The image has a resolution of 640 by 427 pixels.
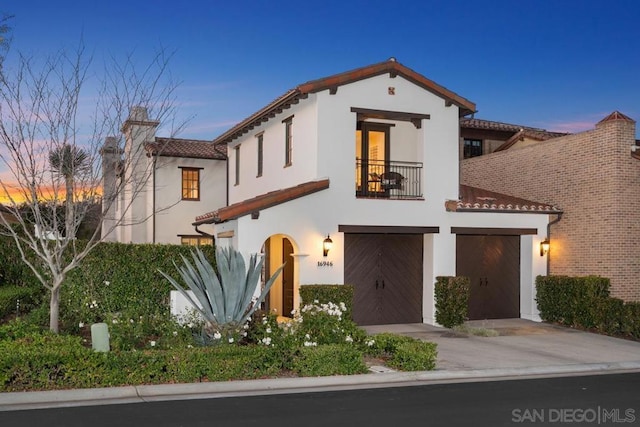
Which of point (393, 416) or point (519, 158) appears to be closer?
point (393, 416)

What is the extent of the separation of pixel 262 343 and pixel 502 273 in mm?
10188

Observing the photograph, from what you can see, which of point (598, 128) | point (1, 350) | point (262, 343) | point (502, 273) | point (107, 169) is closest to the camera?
point (1, 350)

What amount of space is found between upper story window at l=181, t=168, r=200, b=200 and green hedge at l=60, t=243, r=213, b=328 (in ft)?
40.7

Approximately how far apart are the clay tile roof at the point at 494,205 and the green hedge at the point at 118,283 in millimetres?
8115

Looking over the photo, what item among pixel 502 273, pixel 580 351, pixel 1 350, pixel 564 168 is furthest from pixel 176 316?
pixel 564 168

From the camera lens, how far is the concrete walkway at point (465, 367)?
8.91 m

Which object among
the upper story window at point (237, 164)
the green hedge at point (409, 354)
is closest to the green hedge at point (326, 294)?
the green hedge at point (409, 354)

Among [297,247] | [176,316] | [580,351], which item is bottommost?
[580,351]

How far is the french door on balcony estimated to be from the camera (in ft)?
61.0

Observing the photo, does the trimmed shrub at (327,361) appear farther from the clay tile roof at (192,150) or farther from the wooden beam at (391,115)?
the clay tile roof at (192,150)

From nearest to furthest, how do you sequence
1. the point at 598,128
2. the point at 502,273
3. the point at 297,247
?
the point at 297,247 → the point at 598,128 → the point at 502,273

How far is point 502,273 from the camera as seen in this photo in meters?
18.9

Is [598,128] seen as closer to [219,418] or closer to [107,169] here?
[107,169]

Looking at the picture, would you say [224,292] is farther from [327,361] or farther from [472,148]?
[472,148]
